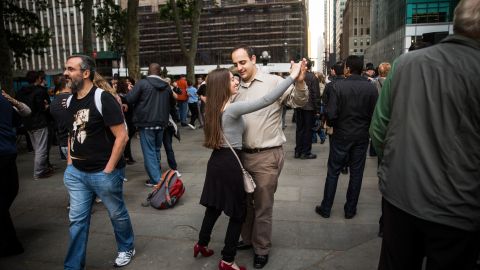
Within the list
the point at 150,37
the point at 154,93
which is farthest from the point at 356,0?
the point at 154,93

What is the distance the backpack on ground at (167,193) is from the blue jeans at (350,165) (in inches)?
80.2

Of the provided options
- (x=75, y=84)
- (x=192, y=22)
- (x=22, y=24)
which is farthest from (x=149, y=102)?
(x=22, y=24)

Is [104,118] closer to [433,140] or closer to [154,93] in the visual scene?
[433,140]

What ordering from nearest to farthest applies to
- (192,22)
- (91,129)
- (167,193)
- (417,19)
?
(91,129), (167,193), (192,22), (417,19)

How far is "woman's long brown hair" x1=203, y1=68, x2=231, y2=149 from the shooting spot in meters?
3.14

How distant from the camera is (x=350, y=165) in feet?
15.9

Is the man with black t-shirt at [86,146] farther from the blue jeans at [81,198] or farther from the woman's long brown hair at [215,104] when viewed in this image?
the woman's long brown hair at [215,104]

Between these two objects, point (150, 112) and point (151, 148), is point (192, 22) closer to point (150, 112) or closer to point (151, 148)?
point (150, 112)

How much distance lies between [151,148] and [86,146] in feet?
9.65

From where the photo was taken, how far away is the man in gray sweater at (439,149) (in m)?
1.79

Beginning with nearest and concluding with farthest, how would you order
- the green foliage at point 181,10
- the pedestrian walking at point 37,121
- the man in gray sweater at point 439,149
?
the man in gray sweater at point 439,149
the pedestrian walking at point 37,121
the green foliage at point 181,10

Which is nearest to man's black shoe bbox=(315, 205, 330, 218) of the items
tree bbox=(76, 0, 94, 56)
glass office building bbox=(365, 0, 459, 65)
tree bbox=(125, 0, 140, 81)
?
tree bbox=(125, 0, 140, 81)

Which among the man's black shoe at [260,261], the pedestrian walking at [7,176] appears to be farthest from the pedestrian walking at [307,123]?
the pedestrian walking at [7,176]

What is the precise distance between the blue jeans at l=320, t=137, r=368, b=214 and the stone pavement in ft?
0.73
